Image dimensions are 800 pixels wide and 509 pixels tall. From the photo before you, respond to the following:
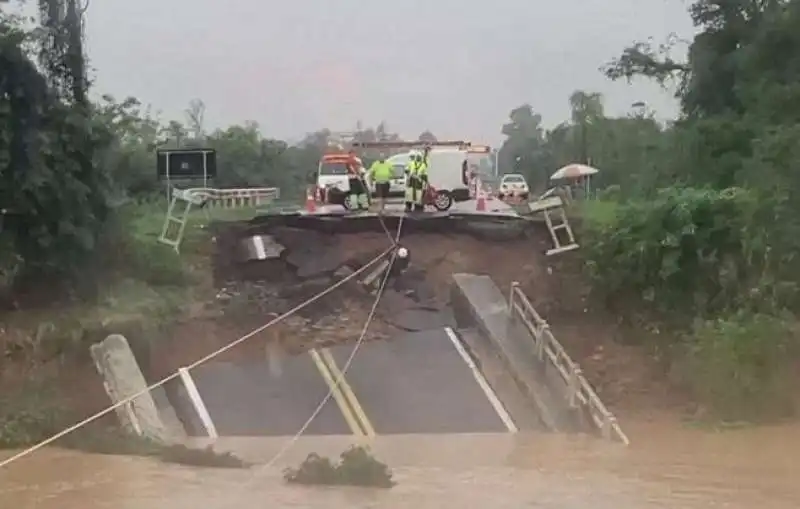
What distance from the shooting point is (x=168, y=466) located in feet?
50.0

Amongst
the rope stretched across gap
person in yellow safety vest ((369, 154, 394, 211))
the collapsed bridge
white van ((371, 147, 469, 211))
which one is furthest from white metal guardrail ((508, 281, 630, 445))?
white van ((371, 147, 469, 211))

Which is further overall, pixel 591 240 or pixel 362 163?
pixel 362 163

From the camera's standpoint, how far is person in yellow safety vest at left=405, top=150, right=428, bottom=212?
27531mm

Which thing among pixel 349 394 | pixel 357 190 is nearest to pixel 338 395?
pixel 349 394

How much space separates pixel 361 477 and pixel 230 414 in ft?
20.0

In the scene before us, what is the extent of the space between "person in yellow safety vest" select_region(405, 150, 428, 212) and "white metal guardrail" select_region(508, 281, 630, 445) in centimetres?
519

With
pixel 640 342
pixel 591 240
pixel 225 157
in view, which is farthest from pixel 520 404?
pixel 225 157

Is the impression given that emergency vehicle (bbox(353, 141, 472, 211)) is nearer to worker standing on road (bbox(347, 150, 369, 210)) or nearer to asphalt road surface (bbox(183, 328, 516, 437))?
worker standing on road (bbox(347, 150, 369, 210))

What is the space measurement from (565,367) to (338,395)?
12.4ft

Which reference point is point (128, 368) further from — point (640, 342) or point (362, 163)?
point (362, 163)

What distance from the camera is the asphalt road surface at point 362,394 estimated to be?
19.0 m

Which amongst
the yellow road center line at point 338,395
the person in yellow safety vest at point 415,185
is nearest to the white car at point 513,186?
the person in yellow safety vest at point 415,185

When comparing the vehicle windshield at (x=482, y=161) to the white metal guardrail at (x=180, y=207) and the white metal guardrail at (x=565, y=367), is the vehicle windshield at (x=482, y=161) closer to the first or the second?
the white metal guardrail at (x=180, y=207)

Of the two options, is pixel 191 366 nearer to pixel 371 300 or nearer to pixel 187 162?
pixel 371 300
